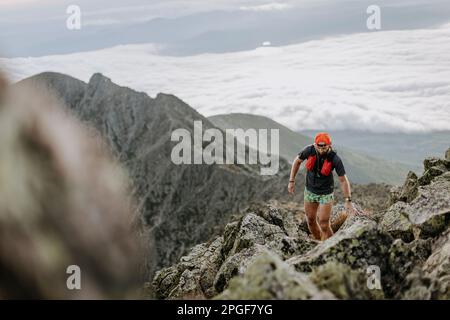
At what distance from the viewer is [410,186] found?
26.9 m

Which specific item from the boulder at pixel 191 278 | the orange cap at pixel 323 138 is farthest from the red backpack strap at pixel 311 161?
the boulder at pixel 191 278

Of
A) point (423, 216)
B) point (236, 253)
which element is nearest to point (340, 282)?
point (423, 216)

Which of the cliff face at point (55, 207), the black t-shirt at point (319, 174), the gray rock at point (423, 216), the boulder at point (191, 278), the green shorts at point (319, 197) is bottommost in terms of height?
the boulder at point (191, 278)

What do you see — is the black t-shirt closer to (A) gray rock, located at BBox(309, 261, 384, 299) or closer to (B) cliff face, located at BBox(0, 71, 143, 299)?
(A) gray rock, located at BBox(309, 261, 384, 299)

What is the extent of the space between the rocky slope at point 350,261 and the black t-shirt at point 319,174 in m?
1.86

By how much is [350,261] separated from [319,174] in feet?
17.2

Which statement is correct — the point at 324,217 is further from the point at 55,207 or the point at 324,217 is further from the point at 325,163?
the point at 55,207

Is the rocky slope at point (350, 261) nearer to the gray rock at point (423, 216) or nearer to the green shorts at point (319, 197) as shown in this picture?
the gray rock at point (423, 216)

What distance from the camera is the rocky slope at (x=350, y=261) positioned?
899 cm

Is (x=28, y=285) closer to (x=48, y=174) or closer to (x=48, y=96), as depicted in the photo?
(x=48, y=174)

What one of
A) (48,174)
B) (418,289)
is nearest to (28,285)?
(48,174)

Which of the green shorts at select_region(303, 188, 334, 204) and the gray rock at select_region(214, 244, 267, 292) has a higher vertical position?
the green shorts at select_region(303, 188, 334, 204)

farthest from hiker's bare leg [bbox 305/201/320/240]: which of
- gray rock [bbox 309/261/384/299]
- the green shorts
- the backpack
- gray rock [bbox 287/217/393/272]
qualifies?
gray rock [bbox 309/261/384/299]

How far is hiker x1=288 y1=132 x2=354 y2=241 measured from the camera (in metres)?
16.5
